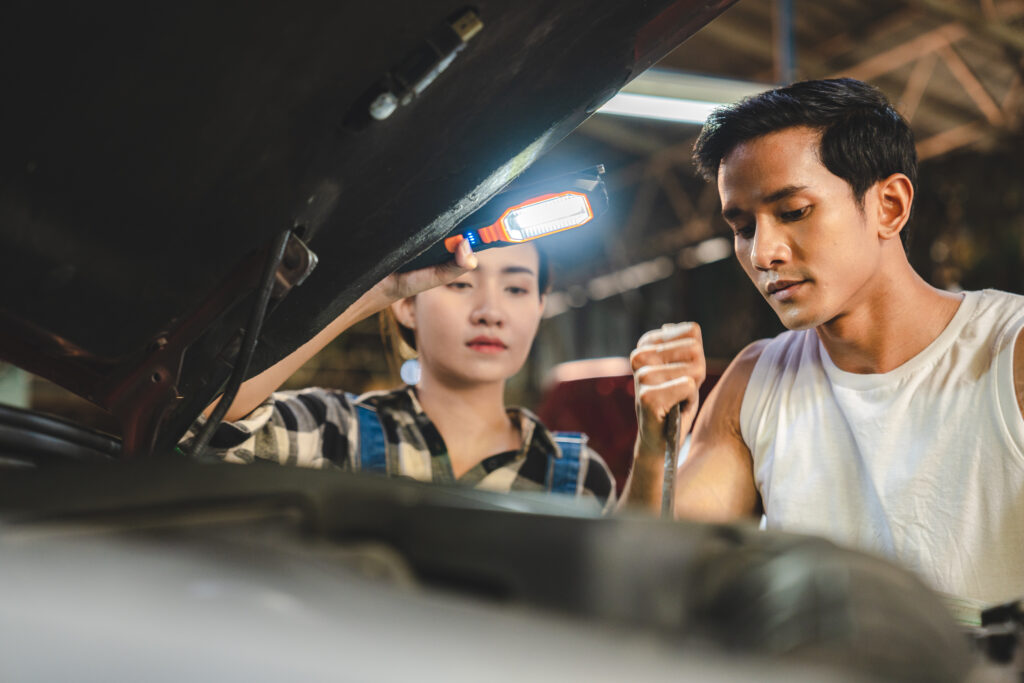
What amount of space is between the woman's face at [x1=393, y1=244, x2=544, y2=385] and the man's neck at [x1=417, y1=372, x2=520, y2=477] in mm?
34

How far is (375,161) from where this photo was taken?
0.78 metres

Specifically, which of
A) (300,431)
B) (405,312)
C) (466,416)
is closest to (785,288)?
(466,416)

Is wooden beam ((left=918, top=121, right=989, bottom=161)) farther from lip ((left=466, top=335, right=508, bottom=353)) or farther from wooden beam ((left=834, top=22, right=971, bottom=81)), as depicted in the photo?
lip ((left=466, top=335, right=508, bottom=353))

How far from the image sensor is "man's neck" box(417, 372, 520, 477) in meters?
1.75

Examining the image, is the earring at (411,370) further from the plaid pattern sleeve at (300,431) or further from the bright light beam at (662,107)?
the bright light beam at (662,107)

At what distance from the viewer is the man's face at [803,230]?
1.30 metres

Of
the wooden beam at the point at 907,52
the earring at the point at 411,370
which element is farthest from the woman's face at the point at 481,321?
the wooden beam at the point at 907,52

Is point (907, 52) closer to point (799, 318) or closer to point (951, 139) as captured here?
point (951, 139)

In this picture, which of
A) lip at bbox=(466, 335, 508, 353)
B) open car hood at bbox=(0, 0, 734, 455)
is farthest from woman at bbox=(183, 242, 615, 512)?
open car hood at bbox=(0, 0, 734, 455)

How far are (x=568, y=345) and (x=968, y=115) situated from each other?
560 centimetres

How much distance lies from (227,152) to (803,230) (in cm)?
100

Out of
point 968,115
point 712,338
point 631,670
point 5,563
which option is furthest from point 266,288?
point 712,338

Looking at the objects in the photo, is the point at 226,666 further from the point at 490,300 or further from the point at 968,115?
the point at 968,115

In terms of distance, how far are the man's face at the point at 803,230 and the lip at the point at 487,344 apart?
0.61 metres
